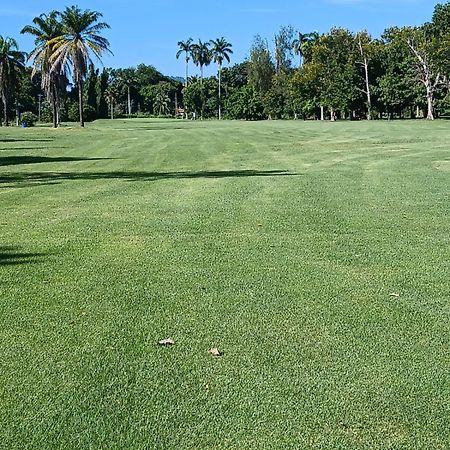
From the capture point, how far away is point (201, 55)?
365 ft

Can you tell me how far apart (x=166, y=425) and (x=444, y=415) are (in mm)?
1373

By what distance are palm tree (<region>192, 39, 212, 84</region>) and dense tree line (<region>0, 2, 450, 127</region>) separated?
0.17 meters

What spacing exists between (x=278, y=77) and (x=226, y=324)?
3475 inches

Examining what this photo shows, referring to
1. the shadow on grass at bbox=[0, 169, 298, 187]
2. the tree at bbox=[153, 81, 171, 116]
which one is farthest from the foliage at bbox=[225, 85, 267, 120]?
the shadow on grass at bbox=[0, 169, 298, 187]

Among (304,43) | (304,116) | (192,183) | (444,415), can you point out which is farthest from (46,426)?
(304,43)

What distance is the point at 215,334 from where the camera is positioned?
424 centimetres

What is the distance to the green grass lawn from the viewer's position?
3.11 meters

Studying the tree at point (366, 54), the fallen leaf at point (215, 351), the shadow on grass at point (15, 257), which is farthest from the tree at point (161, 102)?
the fallen leaf at point (215, 351)

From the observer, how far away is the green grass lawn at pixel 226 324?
3.11m

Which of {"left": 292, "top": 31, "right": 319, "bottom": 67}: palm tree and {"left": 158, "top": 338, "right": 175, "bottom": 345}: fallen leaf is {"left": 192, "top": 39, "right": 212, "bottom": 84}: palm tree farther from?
{"left": 158, "top": 338, "right": 175, "bottom": 345}: fallen leaf

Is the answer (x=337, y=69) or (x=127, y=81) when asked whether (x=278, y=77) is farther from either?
(x=127, y=81)

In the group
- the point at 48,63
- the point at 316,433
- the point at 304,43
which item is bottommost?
the point at 316,433

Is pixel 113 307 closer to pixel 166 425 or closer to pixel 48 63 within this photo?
pixel 166 425

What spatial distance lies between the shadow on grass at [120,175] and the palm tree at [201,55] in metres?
97.7
